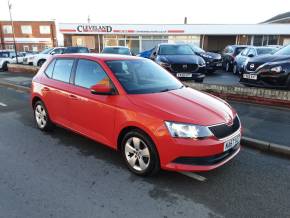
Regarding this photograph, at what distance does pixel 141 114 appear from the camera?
340 centimetres

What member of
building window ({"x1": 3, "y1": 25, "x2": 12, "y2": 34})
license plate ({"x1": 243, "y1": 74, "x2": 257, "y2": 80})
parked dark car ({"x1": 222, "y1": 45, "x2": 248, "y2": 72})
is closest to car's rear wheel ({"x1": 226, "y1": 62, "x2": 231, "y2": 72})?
parked dark car ({"x1": 222, "y1": 45, "x2": 248, "y2": 72})

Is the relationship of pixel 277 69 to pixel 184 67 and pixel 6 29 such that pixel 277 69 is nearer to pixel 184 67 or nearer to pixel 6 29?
pixel 184 67

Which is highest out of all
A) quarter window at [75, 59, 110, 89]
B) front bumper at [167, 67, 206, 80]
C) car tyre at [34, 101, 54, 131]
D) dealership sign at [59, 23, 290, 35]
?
dealership sign at [59, 23, 290, 35]

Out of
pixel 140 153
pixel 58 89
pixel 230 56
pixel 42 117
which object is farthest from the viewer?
pixel 230 56

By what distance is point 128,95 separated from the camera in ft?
12.2

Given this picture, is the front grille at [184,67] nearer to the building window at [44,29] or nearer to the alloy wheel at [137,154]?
the alloy wheel at [137,154]

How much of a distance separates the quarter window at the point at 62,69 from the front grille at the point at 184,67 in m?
5.19

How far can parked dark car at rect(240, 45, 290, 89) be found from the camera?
6.83 meters

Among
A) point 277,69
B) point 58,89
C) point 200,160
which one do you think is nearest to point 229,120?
point 200,160

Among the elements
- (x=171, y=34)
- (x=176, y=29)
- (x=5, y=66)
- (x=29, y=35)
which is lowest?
(x=5, y=66)

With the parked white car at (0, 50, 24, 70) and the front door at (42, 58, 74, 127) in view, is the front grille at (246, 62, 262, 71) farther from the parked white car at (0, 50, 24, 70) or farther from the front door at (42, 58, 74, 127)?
the parked white car at (0, 50, 24, 70)

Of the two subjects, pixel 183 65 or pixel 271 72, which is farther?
pixel 183 65

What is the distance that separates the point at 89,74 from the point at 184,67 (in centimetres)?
580

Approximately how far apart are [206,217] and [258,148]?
2.35 metres
